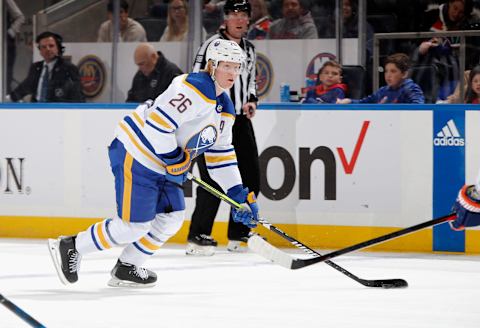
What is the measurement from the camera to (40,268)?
4516 millimetres

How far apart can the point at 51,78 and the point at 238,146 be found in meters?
2.04

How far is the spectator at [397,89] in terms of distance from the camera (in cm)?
550

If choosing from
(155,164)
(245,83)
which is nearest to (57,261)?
(155,164)

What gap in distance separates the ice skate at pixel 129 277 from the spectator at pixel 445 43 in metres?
2.47

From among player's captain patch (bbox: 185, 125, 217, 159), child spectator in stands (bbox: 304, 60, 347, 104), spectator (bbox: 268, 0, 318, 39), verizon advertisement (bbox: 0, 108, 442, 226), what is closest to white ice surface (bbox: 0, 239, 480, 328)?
verizon advertisement (bbox: 0, 108, 442, 226)

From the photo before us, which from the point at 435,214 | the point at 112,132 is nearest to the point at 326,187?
the point at 435,214

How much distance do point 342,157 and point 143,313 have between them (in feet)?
7.23

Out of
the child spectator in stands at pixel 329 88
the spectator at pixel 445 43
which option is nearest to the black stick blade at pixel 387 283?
the child spectator in stands at pixel 329 88

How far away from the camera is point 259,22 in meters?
6.62

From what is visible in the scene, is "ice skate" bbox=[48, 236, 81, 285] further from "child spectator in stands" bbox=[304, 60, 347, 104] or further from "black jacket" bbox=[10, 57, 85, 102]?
"black jacket" bbox=[10, 57, 85, 102]

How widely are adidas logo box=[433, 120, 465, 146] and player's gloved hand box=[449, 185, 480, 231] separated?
248 centimetres

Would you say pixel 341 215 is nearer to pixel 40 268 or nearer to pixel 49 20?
pixel 40 268

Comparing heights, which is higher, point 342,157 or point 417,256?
point 342,157

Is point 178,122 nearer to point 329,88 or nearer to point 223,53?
point 223,53
